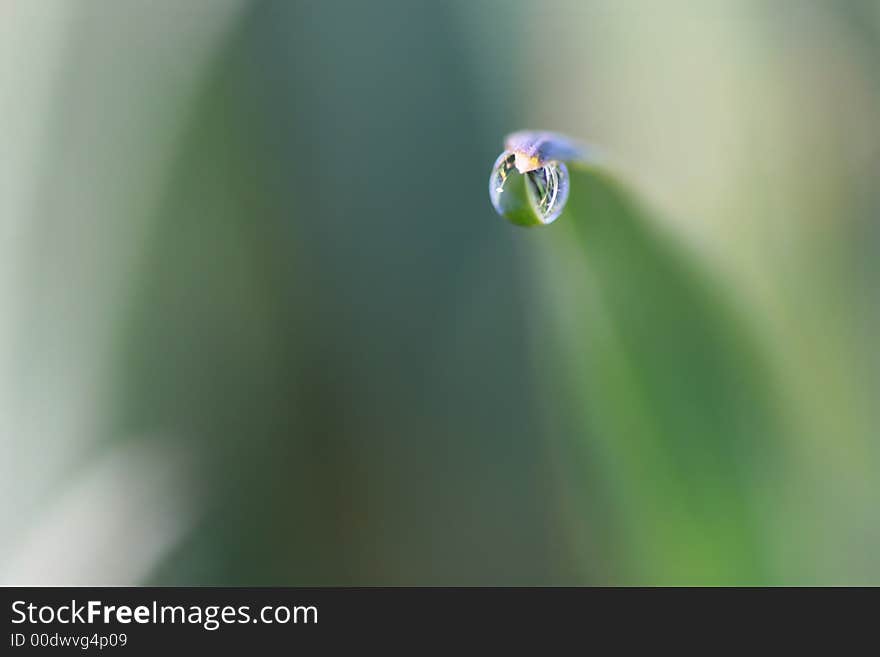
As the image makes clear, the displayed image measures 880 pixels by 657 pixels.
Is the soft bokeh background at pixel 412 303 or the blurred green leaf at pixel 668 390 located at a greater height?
the soft bokeh background at pixel 412 303

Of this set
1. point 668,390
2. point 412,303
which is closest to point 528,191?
point 668,390

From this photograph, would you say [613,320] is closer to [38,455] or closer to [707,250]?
[707,250]

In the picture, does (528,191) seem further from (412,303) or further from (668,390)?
(412,303)

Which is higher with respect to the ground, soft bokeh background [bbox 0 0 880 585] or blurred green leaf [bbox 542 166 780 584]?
soft bokeh background [bbox 0 0 880 585]

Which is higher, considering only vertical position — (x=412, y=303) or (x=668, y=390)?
(x=412, y=303)

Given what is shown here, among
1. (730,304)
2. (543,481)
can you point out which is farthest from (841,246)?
(543,481)
